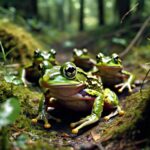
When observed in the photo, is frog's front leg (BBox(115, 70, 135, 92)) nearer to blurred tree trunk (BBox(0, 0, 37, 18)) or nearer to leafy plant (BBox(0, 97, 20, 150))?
leafy plant (BBox(0, 97, 20, 150))

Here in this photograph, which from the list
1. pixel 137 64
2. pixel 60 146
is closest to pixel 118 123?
pixel 60 146

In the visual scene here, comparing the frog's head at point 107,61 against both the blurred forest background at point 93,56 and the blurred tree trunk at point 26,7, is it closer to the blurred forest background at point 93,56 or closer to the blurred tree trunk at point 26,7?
the blurred forest background at point 93,56

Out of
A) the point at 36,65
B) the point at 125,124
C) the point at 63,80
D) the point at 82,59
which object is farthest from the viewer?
the point at 82,59

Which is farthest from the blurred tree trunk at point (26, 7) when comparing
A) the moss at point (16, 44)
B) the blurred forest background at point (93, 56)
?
the moss at point (16, 44)

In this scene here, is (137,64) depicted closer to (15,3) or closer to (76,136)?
(76,136)

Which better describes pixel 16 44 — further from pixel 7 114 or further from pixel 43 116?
pixel 7 114

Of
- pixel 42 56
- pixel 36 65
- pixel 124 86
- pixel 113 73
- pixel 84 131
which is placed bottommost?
pixel 84 131

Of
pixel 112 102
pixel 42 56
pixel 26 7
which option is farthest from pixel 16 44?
pixel 26 7
